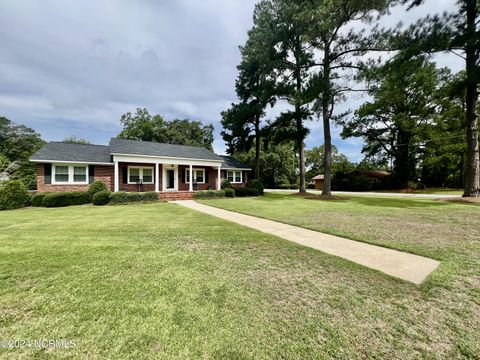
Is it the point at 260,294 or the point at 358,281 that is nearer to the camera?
the point at 260,294

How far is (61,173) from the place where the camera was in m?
15.0

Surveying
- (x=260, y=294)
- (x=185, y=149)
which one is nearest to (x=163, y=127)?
(x=185, y=149)

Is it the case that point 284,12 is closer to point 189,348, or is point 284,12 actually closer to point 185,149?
point 185,149

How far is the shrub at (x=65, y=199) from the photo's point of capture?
12219 millimetres

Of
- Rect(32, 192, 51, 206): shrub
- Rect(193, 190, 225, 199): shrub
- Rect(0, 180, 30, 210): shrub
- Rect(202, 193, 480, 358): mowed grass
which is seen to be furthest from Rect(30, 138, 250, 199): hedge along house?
Rect(202, 193, 480, 358): mowed grass

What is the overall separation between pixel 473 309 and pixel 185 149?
71.4ft

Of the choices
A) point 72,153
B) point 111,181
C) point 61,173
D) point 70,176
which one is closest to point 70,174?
point 70,176

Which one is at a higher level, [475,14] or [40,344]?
[475,14]

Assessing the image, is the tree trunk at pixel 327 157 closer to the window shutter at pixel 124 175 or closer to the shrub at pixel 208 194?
the shrub at pixel 208 194

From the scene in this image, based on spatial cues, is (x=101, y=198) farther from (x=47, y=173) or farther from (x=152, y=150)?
(x=152, y=150)

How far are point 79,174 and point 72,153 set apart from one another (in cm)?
191

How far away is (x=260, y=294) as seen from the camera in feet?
9.47

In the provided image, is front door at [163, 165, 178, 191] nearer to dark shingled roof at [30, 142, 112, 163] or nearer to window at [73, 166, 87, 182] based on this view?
dark shingled roof at [30, 142, 112, 163]

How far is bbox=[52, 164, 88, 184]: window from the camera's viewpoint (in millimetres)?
14898
